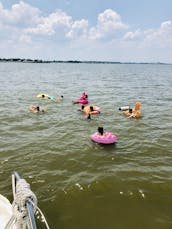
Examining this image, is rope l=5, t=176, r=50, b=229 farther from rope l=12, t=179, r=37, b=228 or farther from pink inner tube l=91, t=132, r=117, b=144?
pink inner tube l=91, t=132, r=117, b=144

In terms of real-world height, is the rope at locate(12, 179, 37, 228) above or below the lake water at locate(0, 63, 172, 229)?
above

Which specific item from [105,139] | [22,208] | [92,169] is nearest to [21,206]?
[22,208]

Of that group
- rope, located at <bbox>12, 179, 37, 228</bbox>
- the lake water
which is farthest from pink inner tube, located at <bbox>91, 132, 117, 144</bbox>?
rope, located at <bbox>12, 179, 37, 228</bbox>

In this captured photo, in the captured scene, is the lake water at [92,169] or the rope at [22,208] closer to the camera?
the rope at [22,208]

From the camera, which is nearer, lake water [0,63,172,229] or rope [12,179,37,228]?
rope [12,179,37,228]

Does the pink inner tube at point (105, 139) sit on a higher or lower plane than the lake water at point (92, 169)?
higher

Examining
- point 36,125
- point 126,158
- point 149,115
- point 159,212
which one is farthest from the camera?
point 149,115

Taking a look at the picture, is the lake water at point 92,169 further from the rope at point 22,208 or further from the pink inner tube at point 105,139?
the rope at point 22,208

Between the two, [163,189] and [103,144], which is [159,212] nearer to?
[163,189]

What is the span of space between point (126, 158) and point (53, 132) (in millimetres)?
5181

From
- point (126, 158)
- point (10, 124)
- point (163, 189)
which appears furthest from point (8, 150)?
point (163, 189)

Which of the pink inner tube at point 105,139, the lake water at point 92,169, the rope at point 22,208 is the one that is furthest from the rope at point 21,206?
the pink inner tube at point 105,139

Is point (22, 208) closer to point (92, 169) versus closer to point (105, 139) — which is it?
point (92, 169)

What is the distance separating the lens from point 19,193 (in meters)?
3.52
